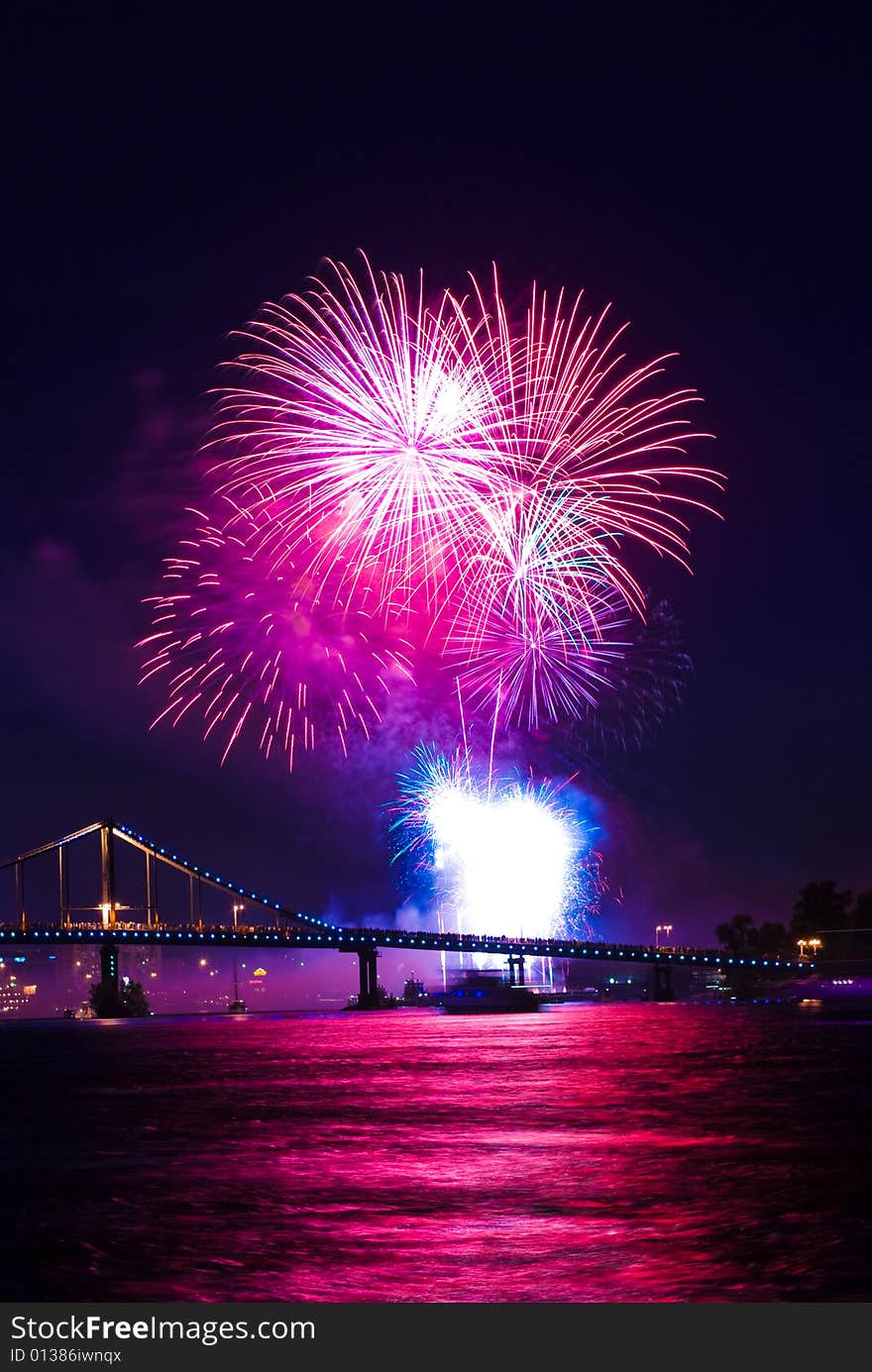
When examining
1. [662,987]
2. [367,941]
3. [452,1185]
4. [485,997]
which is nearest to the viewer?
[452,1185]

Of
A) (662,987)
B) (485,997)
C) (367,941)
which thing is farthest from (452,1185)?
(662,987)

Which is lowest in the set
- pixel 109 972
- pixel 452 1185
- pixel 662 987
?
pixel 662 987

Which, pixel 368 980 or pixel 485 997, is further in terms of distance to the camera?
pixel 368 980

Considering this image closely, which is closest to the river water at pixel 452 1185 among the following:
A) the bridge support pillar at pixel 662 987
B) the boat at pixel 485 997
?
the boat at pixel 485 997

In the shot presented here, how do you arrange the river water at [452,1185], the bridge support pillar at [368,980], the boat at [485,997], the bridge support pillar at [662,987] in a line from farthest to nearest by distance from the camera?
1. the bridge support pillar at [662,987]
2. the bridge support pillar at [368,980]
3. the boat at [485,997]
4. the river water at [452,1185]

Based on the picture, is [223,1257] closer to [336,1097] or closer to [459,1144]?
[459,1144]

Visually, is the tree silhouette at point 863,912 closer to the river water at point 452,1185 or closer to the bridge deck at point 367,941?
the bridge deck at point 367,941

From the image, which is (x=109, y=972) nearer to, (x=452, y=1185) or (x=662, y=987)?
(x=662, y=987)

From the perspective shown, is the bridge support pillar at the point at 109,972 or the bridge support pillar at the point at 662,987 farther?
the bridge support pillar at the point at 662,987
